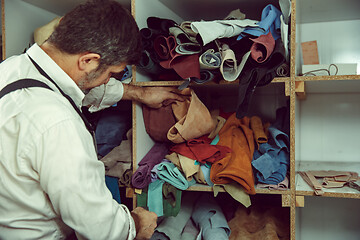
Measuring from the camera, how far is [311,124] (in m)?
2.10

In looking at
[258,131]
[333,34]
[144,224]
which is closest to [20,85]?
[144,224]

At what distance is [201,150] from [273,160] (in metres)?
0.31

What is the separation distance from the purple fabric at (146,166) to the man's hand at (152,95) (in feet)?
0.76

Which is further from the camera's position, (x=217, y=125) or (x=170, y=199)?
(x=217, y=125)

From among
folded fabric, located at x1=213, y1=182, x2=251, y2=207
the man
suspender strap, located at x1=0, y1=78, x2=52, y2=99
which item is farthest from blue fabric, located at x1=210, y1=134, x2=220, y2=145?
suspender strap, located at x1=0, y1=78, x2=52, y2=99

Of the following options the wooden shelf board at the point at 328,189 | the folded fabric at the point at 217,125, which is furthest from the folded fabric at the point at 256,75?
the wooden shelf board at the point at 328,189

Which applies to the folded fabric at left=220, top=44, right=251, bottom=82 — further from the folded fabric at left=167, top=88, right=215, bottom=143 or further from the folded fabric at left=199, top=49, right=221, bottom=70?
the folded fabric at left=167, top=88, right=215, bottom=143

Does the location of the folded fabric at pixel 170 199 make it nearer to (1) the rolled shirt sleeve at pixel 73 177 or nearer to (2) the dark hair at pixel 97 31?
(1) the rolled shirt sleeve at pixel 73 177

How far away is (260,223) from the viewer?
5.83 feet

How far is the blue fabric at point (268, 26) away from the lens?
1399mm

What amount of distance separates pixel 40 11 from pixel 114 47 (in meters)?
1.12

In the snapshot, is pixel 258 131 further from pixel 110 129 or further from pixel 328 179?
pixel 110 129

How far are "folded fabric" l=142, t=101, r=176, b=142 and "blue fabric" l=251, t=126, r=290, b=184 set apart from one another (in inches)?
16.8

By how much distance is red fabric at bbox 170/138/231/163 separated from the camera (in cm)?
154
